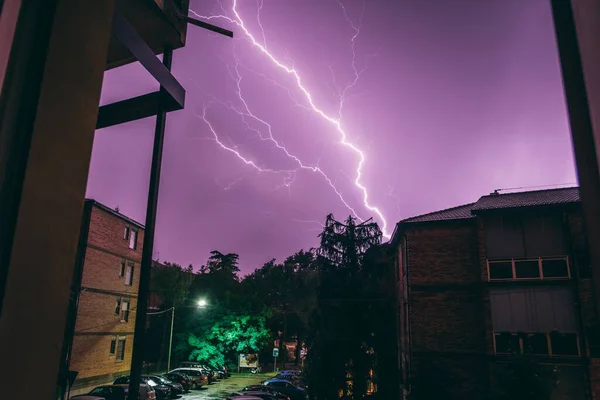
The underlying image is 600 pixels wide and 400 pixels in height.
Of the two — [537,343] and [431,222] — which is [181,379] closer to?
[431,222]

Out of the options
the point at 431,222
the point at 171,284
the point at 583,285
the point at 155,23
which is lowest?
the point at 583,285

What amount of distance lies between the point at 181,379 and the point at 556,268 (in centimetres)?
2258

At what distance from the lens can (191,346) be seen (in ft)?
117

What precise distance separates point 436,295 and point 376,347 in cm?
584

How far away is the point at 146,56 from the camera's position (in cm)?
329

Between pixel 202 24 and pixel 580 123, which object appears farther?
pixel 202 24

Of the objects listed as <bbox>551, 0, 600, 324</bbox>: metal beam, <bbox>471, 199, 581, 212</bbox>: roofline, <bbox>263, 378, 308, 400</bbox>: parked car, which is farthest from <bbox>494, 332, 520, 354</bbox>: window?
<bbox>551, 0, 600, 324</bbox>: metal beam

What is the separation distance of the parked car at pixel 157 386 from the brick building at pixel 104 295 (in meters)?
2.60

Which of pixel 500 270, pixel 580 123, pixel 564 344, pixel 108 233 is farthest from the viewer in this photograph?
pixel 108 233

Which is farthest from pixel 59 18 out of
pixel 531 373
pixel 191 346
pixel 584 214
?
pixel 191 346

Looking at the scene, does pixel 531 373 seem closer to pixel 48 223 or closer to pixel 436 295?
pixel 436 295

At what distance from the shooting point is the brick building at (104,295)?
24.0m

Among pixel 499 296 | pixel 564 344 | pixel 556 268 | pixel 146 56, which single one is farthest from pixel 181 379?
pixel 146 56

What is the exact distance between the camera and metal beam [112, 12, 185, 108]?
2918 millimetres
